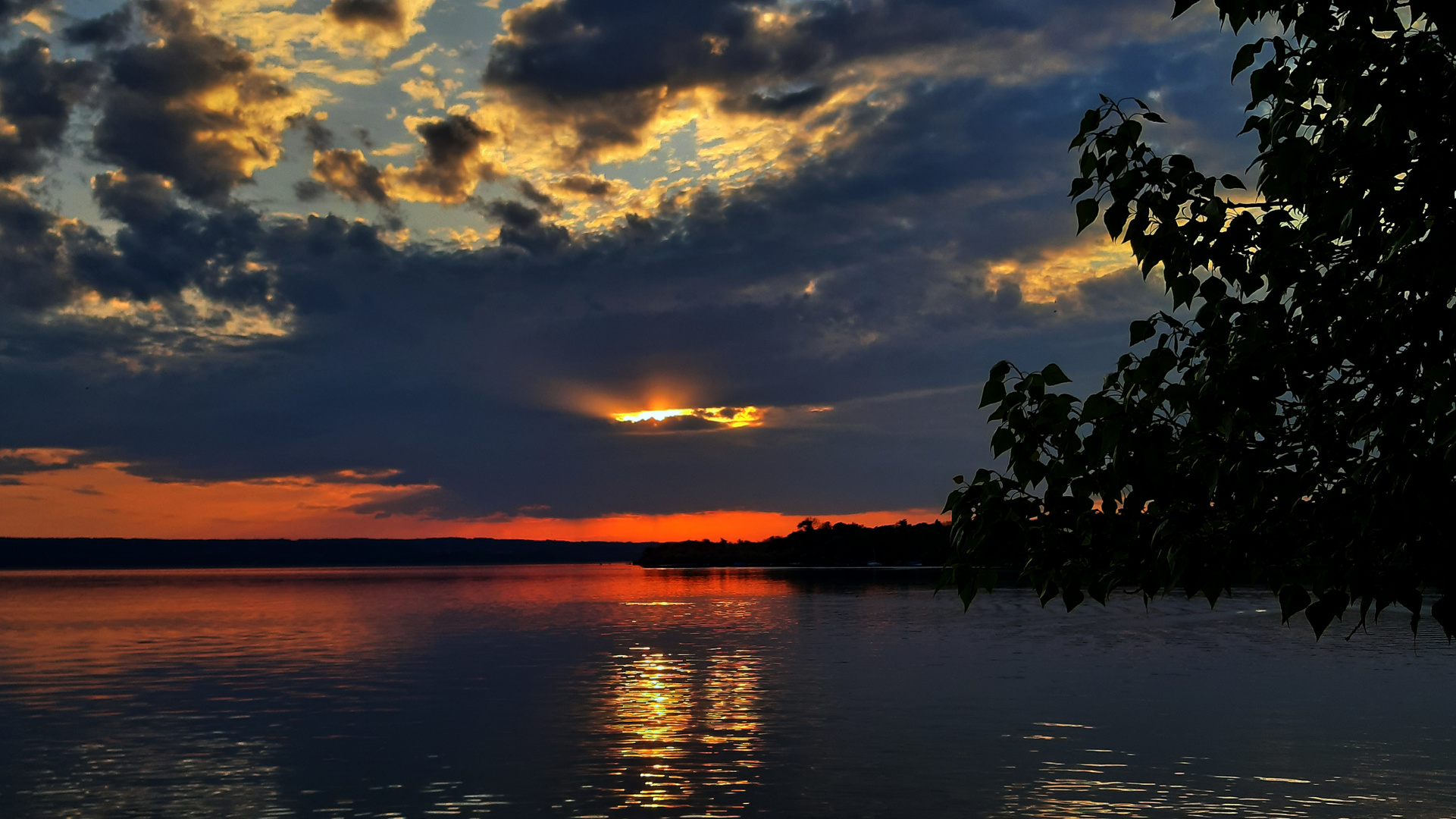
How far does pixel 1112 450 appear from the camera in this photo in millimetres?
8336

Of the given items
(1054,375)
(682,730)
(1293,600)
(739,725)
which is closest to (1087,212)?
(1054,375)

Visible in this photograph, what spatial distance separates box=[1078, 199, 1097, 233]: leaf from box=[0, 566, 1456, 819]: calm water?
542 inches

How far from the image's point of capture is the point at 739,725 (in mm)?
29469

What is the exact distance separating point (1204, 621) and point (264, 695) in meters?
58.9

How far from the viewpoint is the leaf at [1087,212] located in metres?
8.41

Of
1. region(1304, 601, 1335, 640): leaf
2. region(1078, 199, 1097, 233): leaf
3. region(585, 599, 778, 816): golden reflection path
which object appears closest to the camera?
region(1304, 601, 1335, 640): leaf

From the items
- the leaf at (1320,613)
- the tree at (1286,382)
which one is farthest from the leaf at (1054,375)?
the leaf at (1320,613)

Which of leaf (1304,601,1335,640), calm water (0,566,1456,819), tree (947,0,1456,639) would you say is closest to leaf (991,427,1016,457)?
tree (947,0,1456,639)

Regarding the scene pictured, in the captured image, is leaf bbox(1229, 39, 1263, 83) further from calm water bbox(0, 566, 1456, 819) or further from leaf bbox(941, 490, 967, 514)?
calm water bbox(0, 566, 1456, 819)

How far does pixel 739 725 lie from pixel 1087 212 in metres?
23.2

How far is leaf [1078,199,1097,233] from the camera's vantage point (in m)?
8.41

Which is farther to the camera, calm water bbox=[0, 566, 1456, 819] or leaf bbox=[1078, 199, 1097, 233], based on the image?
calm water bbox=[0, 566, 1456, 819]

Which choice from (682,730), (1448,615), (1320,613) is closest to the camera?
(1448,615)

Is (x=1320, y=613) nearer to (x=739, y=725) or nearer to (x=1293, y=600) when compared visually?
(x=1293, y=600)
